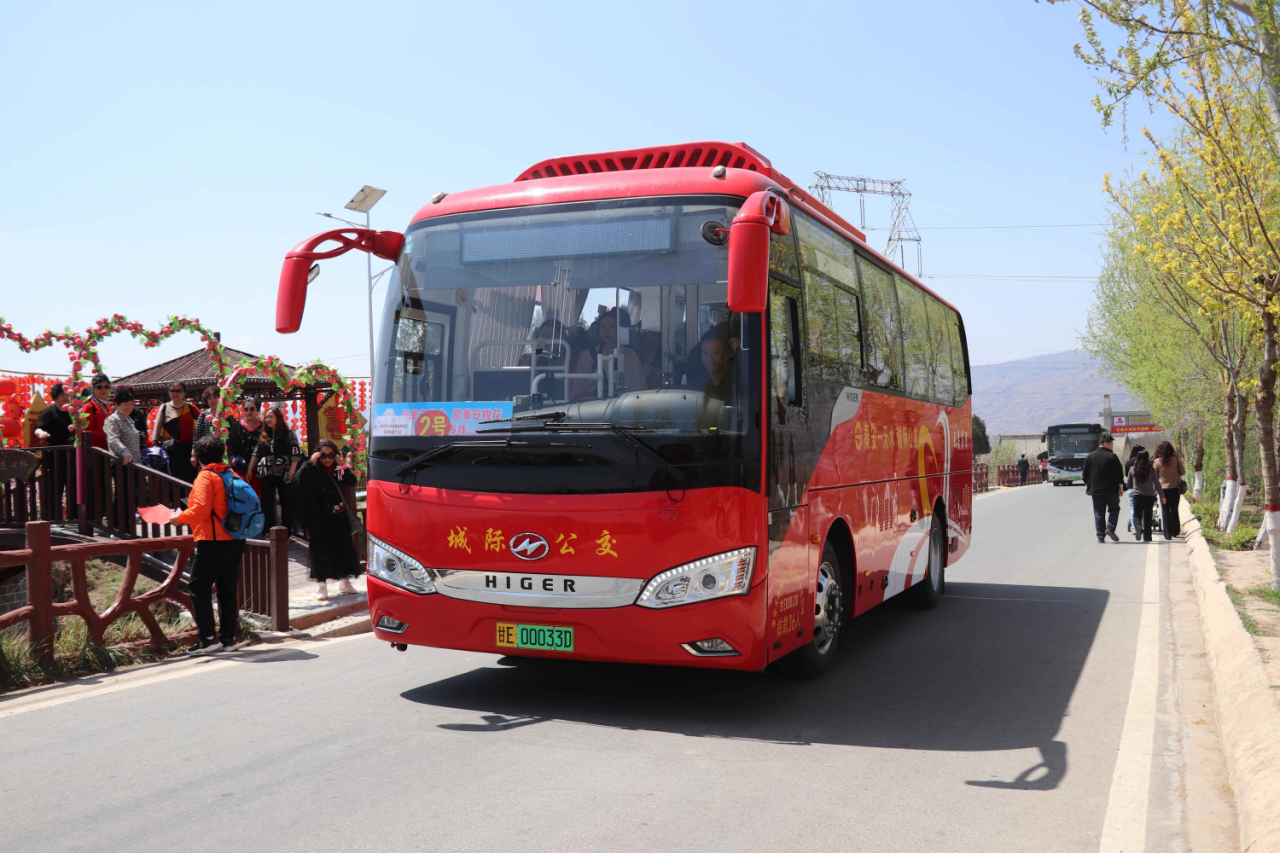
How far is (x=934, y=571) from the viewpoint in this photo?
37.4ft

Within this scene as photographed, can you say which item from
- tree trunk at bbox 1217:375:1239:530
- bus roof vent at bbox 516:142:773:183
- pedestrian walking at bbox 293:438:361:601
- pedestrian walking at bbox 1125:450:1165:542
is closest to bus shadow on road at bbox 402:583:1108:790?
bus roof vent at bbox 516:142:773:183

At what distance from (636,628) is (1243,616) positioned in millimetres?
6193

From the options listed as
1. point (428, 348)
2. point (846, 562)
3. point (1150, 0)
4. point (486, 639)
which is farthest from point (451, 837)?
point (1150, 0)

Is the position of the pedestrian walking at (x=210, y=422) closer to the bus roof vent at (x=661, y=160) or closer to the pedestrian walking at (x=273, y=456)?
the pedestrian walking at (x=273, y=456)

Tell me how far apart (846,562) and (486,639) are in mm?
2960

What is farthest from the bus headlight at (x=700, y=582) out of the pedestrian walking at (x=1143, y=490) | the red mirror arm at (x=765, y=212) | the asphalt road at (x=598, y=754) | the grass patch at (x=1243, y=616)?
the pedestrian walking at (x=1143, y=490)

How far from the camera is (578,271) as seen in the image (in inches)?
249

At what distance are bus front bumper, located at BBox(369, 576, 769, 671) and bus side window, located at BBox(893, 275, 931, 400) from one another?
4.45 m

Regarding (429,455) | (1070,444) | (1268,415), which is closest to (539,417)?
(429,455)

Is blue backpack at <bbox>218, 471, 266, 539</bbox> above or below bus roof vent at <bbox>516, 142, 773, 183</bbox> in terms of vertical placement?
below

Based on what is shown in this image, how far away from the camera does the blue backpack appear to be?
29.0ft

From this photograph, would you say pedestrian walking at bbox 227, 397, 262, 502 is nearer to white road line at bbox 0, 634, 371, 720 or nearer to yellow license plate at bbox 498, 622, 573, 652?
white road line at bbox 0, 634, 371, 720

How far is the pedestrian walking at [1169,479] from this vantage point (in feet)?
60.6

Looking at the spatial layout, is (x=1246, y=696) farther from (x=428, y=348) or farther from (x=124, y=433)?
(x=124, y=433)
